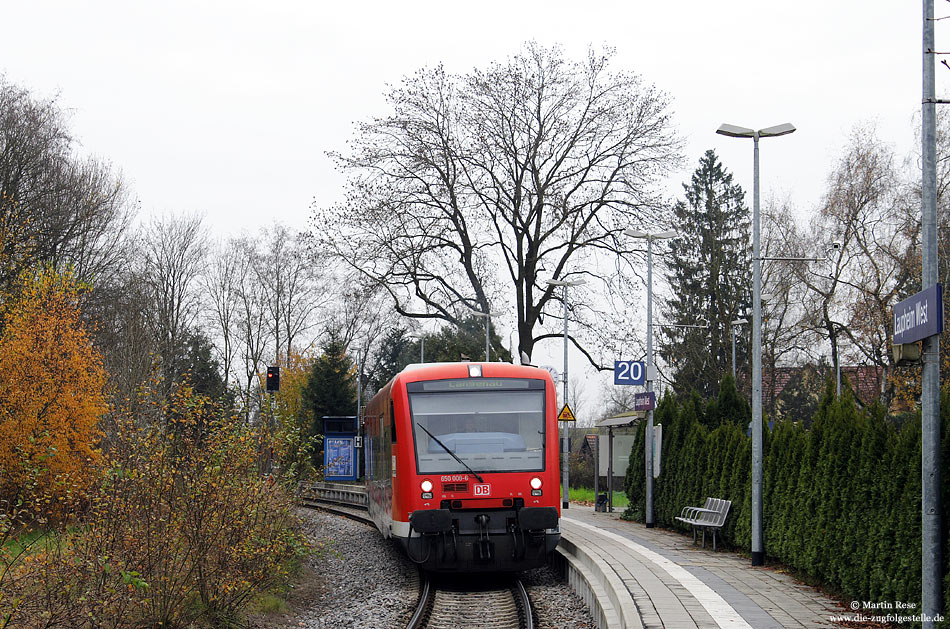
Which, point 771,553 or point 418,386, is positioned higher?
point 418,386

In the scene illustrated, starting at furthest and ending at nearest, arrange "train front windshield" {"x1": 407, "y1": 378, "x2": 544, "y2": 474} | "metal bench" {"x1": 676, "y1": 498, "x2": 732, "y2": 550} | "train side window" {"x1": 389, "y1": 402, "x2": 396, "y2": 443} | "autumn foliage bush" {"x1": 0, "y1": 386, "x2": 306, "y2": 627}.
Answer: "metal bench" {"x1": 676, "y1": 498, "x2": 732, "y2": 550} < "train side window" {"x1": 389, "y1": 402, "x2": 396, "y2": 443} < "train front windshield" {"x1": 407, "y1": 378, "x2": 544, "y2": 474} < "autumn foliage bush" {"x1": 0, "y1": 386, "x2": 306, "y2": 627}

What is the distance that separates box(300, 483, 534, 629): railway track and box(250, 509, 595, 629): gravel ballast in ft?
0.58

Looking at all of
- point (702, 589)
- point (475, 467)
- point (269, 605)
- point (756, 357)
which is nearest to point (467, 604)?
point (475, 467)

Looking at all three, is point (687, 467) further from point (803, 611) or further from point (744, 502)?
point (803, 611)

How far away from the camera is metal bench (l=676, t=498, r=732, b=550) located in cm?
1619

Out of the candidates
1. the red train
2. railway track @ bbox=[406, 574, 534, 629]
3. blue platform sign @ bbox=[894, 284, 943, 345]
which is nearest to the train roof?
the red train

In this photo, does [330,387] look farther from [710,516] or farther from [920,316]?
[920,316]

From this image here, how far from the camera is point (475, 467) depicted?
14305mm

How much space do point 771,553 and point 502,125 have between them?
797 inches

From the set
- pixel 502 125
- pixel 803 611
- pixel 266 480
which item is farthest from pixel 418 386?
pixel 502 125

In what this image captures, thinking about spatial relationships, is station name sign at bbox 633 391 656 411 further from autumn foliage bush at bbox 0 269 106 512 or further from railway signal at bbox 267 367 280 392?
autumn foliage bush at bbox 0 269 106 512

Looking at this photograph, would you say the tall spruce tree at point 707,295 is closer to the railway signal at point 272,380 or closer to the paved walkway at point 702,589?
the railway signal at point 272,380

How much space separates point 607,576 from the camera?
11867 millimetres

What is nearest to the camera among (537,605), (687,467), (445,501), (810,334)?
(537,605)
